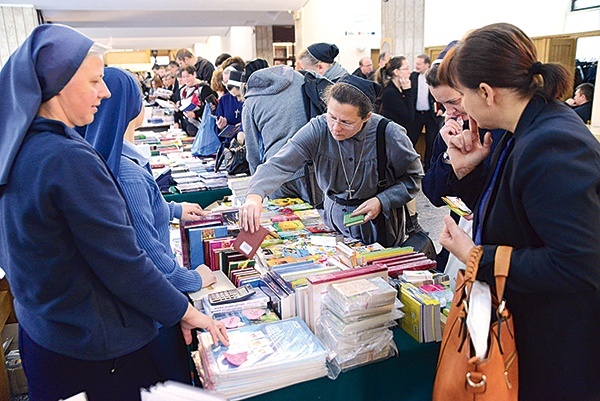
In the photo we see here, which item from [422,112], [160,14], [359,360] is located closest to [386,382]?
[359,360]

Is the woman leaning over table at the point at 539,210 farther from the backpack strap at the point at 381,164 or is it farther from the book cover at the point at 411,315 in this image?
the backpack strap at the point at 381,164

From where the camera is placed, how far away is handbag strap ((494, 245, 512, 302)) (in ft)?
4.00

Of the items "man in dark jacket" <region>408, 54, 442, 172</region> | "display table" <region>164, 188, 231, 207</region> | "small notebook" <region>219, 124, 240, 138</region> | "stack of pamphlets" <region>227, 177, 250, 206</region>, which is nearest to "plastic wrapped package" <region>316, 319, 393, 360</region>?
"stack of pamphlets" <region>227, 177, 250, 206</region>

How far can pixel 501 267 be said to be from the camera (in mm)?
1220

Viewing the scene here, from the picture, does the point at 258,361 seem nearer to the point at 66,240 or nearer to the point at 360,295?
the point at 360,295

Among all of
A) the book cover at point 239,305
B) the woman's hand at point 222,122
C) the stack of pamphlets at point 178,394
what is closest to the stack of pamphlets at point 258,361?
the book cover at point 239,305

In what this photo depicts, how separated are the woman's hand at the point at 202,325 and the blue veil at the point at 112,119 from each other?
49cm

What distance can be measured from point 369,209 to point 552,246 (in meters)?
1.26

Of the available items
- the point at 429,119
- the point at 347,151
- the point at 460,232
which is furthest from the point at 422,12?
the point at 460,232

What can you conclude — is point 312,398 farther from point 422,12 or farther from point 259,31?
point 259,31

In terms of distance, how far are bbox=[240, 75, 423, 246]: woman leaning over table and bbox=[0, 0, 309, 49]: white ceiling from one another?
7.31m

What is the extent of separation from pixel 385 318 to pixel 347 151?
43.0 inches

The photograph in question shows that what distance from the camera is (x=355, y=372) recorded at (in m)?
1.53

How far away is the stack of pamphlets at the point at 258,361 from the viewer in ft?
4.49
